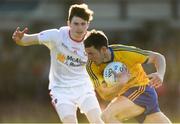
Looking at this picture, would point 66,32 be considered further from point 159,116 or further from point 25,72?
point 25,72

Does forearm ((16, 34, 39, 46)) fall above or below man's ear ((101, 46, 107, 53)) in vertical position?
below

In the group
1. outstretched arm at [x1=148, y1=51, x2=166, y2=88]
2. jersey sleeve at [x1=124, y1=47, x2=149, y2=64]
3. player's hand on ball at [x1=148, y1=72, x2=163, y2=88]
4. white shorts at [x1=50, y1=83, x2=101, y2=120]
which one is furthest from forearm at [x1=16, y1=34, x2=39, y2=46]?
player's hand on ball at [x1=148, y1=72, x2=163, y2=88]

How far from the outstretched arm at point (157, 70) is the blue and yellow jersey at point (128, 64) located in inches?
4.8

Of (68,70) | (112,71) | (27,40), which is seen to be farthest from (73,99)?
(112,71)

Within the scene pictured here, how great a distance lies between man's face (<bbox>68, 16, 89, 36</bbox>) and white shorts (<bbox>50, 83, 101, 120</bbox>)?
33.2 inches

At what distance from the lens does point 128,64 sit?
1059 centimetres

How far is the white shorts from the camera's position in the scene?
11625 millimetres

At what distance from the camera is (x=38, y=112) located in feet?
77.9

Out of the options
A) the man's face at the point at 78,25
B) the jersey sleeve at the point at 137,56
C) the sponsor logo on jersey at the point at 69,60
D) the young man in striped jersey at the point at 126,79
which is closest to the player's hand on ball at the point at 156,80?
the young man in striped jersey at the point at 126,79

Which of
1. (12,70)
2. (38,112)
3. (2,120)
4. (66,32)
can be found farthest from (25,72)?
(66,32)

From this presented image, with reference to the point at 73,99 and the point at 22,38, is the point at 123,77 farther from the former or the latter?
the point at 22,38

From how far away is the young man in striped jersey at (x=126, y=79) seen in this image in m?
10.3

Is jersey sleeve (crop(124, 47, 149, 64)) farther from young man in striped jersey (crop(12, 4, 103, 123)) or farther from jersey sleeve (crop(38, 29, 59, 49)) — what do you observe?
jersey sleeve (crop(38, 29, 59, 49))

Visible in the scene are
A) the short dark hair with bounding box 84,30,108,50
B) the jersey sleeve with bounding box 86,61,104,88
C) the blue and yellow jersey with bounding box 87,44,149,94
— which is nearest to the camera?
the short dark hair with bounding box 84,30,108,50
